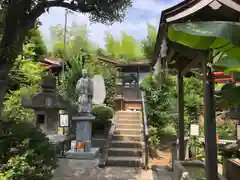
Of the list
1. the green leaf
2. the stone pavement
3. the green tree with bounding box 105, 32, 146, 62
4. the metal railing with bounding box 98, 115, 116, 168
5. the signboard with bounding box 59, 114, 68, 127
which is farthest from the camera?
the green tree with bounding box 105, 32, 146, 62

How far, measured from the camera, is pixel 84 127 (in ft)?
28.4

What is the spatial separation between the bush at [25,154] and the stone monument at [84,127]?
12.0ft

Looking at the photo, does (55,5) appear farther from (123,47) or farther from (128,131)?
(123,47)

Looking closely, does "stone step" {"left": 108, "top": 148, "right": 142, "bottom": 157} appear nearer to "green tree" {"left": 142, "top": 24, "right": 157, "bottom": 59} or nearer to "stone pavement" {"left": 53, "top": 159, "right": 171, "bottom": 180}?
"stone pavement" {"left": 53, "top": 159, "right": 171, "bottom": 180}

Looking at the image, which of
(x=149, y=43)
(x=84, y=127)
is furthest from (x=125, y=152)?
(x=149, y=43)

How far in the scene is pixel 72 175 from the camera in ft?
20.0

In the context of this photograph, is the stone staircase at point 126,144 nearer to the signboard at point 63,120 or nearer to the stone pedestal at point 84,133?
the stone pedestal at point 84,133

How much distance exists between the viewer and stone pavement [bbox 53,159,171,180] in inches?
233

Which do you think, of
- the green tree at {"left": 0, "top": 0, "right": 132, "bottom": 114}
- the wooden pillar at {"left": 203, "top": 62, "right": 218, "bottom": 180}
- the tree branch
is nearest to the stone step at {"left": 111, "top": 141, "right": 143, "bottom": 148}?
the green tree at {"left": 0, "top": 0, "right": 132, "bottom": 114}

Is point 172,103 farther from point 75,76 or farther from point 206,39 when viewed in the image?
point 206,39

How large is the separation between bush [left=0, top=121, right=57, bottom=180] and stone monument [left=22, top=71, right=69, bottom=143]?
2.42 metres

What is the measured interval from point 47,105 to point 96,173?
2574 mm

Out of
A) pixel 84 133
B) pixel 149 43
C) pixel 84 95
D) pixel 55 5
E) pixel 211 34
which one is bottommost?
pixel 84 133

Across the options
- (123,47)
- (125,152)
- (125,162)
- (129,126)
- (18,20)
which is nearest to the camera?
(18,20)
